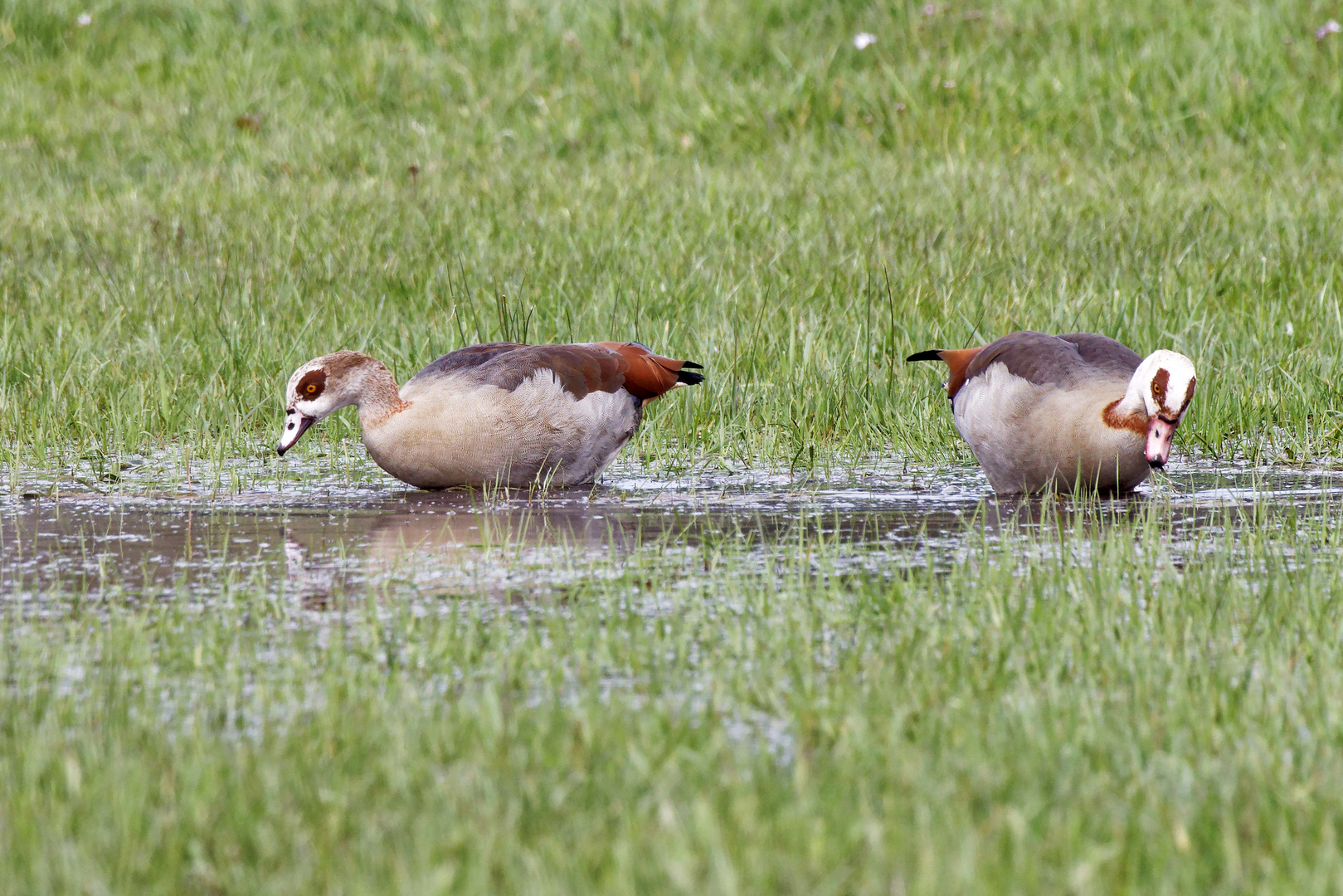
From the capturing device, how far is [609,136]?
13109mm

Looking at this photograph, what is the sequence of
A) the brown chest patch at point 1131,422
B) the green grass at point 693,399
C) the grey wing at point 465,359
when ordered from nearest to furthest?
the green grass at point 693,399 → the brown chest patch at point 1131,422 → the grey wing at point 465,359

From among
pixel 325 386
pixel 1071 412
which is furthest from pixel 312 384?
pixel 1071 412

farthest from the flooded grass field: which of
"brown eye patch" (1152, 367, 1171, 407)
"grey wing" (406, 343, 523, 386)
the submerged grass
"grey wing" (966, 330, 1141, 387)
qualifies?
"grey wing" (406, 343, 523, 386)

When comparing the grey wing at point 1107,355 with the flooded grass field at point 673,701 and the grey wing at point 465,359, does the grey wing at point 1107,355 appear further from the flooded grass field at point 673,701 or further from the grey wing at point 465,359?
the grey wing at point 465,359

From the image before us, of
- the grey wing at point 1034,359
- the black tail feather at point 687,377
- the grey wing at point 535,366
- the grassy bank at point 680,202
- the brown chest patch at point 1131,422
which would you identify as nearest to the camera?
the brown chest patch at point 1131,422

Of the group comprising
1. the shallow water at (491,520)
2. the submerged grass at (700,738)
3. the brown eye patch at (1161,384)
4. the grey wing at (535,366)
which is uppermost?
the grey wing at (535,366)

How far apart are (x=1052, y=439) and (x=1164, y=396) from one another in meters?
0.45

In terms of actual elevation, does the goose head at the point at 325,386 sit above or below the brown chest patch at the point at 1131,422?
above

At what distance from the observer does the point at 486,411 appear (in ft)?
20.5

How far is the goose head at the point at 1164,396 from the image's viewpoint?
18.6 feet

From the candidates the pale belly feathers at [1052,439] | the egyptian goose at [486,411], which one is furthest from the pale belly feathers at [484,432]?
the pale belly feathers at [1052,439]

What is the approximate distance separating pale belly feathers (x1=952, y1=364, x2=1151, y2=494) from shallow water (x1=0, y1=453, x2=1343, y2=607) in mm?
107

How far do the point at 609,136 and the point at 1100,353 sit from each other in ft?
24.1

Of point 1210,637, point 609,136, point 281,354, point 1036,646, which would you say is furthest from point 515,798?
point 609,136
